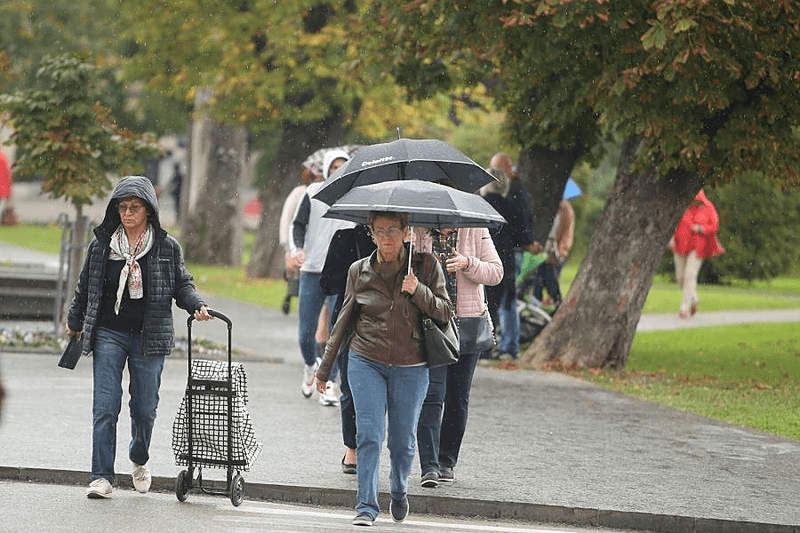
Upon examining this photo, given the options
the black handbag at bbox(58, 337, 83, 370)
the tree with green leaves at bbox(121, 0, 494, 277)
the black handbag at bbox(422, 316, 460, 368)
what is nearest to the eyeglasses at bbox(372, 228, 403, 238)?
the black handbag at bbox(422, 316, 460, 368)

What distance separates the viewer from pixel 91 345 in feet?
28.0

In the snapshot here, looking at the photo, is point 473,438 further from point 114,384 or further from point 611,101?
point 611,101

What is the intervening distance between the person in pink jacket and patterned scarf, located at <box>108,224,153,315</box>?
1460mm

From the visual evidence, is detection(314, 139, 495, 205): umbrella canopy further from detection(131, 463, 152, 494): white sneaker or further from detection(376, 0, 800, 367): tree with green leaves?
detection(376, 0, 800, 367): tree with green leaves

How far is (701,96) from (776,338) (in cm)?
844

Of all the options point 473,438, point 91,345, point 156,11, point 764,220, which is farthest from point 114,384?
point 764,220

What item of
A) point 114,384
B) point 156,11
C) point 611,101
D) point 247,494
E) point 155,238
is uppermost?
point 156,11

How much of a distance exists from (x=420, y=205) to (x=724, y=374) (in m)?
9.94

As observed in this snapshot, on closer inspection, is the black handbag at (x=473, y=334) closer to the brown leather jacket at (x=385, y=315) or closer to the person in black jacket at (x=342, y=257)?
A: the person in black jacket at (x=342, y=257)

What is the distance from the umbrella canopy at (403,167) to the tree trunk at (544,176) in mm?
9819

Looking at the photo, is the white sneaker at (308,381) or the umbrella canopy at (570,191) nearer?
the white sneaker at (308,381)

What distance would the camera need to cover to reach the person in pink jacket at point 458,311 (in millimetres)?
8799

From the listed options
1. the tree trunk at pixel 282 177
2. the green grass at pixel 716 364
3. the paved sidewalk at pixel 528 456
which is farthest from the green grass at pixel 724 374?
the tree trunk at pixel 282 177

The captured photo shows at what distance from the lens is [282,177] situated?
3247cm
